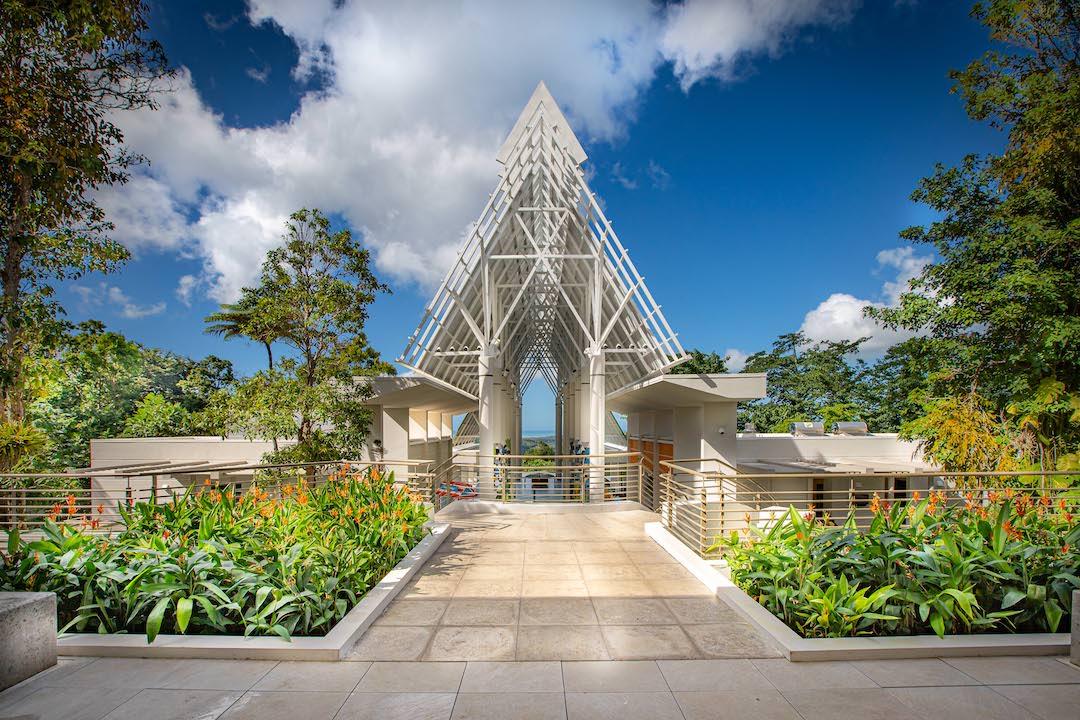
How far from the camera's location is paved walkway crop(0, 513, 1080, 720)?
10.3 feet

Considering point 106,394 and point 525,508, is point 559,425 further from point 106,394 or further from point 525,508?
point 525,508

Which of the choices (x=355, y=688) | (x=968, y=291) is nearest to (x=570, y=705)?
(x=355, y=688)

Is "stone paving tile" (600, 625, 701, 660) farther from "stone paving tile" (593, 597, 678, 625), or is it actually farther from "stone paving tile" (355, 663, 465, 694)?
"stone paving tile" (355, 663, 465, 694)

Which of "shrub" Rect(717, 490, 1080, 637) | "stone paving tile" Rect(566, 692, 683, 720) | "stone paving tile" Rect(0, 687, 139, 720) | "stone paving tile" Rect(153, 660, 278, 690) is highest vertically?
"shrub" Rect(717, 490, 1080, 637)

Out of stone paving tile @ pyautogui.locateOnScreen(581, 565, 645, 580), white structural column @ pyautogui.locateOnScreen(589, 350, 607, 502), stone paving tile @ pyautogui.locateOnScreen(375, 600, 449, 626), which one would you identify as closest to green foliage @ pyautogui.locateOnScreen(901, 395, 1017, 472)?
white structural column @ pyautogui.locateOnScreen(589, 350, 607, 502)

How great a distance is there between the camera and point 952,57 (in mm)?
13805

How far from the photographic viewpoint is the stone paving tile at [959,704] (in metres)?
3.08

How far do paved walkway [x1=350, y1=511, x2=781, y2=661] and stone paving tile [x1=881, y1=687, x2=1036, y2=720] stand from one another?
85cm

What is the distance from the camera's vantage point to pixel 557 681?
352 centimetres

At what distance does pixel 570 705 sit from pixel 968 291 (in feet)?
45.1

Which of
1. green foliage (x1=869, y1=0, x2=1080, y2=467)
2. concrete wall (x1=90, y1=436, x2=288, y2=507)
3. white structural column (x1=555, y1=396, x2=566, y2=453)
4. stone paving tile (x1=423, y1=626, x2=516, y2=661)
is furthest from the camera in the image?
white structural column (x1=555, y1=396, x2=566, y2=453)

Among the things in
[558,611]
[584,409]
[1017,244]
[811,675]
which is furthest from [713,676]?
[584,409]

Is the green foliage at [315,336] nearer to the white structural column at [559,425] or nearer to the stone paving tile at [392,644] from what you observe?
the stone paving tile at [392,644]

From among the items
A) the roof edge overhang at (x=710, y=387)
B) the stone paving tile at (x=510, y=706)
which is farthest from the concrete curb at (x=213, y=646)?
the roof edge overhang at (x=710, y=387)
